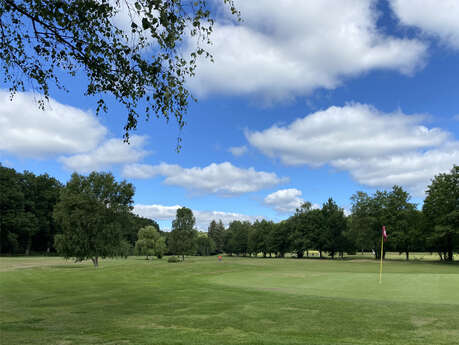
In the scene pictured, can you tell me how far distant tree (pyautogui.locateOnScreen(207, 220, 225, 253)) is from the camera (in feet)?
494

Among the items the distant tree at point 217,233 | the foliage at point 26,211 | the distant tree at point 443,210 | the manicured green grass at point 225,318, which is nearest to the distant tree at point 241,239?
the distant tree at point 217,233

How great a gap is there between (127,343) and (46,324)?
420 cm

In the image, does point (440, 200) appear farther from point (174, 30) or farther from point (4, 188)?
point (4, 188)

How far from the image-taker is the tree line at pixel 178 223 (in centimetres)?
4781

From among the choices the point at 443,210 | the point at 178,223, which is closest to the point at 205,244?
the point at 178,223

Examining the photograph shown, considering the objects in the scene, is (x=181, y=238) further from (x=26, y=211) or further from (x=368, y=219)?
(x=26, y=211)

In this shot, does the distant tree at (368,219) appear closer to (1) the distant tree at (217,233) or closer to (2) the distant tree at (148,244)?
(2) the distant tree at (148,244)

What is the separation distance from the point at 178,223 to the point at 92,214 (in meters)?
36.4

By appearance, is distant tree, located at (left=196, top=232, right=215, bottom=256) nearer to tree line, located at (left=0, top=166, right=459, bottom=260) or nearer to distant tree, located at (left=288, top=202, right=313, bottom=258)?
tree line, located at (left=0, top=166, right=459, bottom=260)

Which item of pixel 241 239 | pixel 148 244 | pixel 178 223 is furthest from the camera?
pixel 241 239

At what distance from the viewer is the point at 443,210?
59.5 meters

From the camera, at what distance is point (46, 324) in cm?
1038

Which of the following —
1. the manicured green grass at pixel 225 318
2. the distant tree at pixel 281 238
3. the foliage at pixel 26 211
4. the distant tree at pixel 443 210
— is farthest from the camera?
the distant tree at pixel 281 238

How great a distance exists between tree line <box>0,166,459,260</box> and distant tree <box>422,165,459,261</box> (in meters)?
0.14
